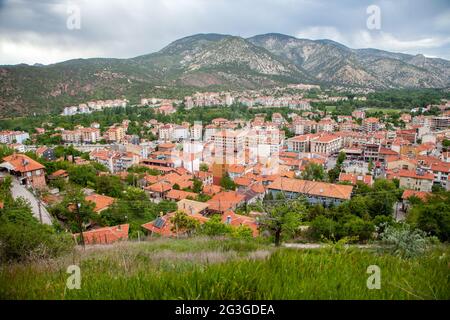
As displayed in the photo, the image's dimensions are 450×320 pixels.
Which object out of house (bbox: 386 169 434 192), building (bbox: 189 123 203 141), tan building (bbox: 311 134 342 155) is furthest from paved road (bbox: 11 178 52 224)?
tan building (bbox: 311 134 342 155)

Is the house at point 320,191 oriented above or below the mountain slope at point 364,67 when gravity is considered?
below

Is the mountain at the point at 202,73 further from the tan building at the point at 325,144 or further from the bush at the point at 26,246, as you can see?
the bush at the point at 26,246

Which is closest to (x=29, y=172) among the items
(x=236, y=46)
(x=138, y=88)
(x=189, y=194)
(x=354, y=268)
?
(x=189, y=194)

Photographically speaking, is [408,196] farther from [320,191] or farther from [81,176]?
[81,176]

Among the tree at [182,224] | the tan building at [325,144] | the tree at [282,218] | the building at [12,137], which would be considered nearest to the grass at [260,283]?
the tree at [282,218]

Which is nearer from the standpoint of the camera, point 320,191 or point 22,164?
point 22,164

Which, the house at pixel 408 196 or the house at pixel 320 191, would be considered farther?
the house at pixel 320 191

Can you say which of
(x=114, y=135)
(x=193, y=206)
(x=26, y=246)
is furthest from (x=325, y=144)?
(x=26, y=246)
